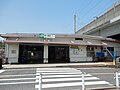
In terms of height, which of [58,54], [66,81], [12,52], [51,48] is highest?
[51,48]

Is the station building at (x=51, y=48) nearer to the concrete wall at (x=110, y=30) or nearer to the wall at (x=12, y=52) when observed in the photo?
the wall at (x=12, y=52)

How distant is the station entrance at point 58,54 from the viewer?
31.7m

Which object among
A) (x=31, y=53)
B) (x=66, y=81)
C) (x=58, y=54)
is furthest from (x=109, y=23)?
(x=66, y=81)

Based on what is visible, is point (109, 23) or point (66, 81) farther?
point (109, 23)

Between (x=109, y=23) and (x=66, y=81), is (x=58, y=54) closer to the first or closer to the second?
(x=109, y=23)

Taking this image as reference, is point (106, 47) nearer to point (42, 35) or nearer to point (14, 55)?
point (42, 35)

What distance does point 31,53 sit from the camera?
31.4 m

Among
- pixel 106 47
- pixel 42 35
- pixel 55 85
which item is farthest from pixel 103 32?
pixel 55 85

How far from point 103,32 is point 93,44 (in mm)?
6625

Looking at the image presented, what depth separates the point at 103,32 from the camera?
3741 centimetres

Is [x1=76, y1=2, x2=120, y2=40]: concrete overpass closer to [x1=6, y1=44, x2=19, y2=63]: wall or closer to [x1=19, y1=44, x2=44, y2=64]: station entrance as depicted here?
[x1=19, y1=44, x2=44, y2=64]: station entrance

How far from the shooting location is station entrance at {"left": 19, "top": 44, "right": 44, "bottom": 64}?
3026 centimetres

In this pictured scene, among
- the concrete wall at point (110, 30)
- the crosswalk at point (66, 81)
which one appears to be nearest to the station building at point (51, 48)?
the concrete wall at point (110, 30)

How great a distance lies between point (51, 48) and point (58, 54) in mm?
1723
